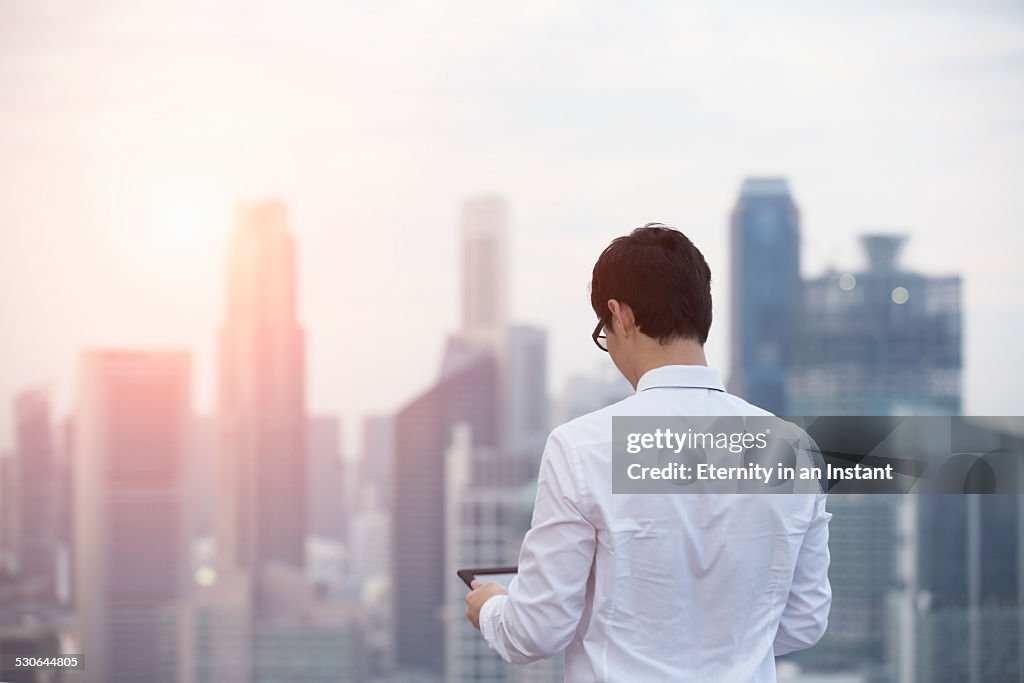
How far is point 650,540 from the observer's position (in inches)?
Result: 33.0

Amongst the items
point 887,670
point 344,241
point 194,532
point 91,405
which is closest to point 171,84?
point 344,241

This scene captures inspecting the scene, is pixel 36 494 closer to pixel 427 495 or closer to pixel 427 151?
pixel 427 495

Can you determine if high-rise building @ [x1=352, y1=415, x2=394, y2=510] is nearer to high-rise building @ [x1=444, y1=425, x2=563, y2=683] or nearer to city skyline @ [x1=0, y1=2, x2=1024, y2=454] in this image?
city skyline @ [x1=0, y1=2, x2=1024, y2=454]

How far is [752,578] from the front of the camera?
2.89 ft

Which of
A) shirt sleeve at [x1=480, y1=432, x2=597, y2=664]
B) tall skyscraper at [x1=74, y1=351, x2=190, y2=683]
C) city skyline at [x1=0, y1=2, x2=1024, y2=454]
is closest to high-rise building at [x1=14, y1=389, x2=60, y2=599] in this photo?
city skyline at [x1=0, y1=2, x2=1024, y2=454]

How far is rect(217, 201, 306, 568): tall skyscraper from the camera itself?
25.4m

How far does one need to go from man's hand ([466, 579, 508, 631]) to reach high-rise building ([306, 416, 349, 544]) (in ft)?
77.4

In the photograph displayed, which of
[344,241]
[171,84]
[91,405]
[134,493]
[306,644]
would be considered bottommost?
[306,644]

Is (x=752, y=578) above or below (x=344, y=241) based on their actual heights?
below

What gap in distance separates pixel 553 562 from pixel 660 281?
0.28 m

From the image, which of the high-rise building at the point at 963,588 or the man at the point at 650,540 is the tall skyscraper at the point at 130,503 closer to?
the high-rise building at the point at 963,588

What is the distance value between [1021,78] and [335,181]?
15.4m

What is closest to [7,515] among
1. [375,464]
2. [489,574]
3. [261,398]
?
[261,398]

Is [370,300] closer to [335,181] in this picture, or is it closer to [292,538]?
[335,181]
